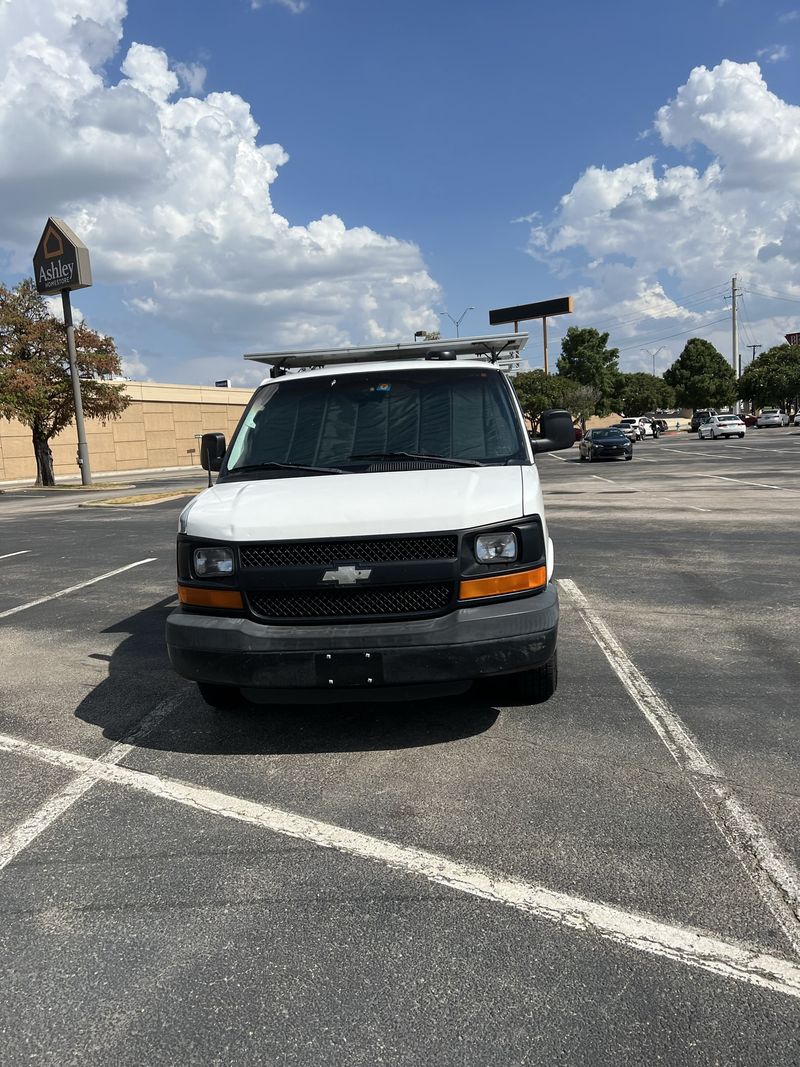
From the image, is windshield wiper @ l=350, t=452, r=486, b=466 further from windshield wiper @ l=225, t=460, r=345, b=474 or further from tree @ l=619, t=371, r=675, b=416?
tree @ l=619, t=371, r=675, b=416

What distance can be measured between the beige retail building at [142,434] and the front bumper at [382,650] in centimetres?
4134

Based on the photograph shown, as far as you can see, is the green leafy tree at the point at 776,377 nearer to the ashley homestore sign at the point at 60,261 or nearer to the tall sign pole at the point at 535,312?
the tall sign pole at the point at 535,312

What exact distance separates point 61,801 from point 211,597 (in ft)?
3.78

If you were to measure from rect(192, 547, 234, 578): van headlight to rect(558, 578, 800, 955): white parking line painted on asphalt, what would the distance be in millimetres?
2376

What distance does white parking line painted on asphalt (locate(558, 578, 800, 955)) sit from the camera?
279 centimetres

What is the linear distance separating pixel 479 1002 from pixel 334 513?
2.24 meters

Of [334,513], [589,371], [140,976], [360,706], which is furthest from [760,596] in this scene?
[589,371]

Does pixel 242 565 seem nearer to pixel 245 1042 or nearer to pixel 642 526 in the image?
pixel 245 1042

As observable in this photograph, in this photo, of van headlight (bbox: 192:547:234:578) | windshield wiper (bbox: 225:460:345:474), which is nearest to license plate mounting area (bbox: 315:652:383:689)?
van headlight (bbox: 192:547:234:578)

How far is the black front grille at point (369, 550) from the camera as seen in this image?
3924 millimetres

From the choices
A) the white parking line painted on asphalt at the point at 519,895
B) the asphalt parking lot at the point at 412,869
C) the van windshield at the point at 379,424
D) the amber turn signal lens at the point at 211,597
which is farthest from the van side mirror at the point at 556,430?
the white parking line painted on asphalt at the point at 519,895

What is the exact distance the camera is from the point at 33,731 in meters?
4.75

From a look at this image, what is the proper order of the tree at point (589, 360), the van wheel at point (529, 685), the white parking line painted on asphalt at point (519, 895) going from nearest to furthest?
the white parking line painted on asphalt at point (519, 895) < the van wheel at point (529, 685) < the tree at point (589, 360)

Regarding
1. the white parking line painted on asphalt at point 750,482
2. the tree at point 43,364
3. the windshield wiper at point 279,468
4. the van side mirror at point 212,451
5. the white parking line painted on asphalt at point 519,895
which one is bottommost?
the white parking line painted on asphalt at point 519,895
